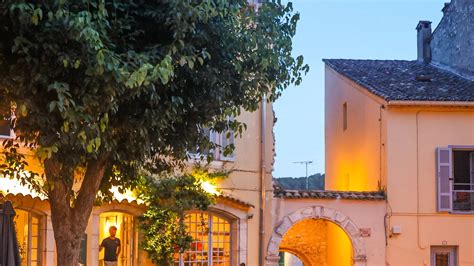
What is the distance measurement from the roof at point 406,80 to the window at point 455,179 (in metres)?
1.32

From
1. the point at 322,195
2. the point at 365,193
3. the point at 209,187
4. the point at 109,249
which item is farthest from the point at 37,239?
the point at 365,193

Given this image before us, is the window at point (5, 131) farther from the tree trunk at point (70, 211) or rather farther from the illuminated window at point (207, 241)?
the tree trunk at point (70, 211)

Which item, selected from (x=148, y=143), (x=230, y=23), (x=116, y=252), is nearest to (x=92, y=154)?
(x=148, y=143)

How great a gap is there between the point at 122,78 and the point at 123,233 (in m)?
9.67

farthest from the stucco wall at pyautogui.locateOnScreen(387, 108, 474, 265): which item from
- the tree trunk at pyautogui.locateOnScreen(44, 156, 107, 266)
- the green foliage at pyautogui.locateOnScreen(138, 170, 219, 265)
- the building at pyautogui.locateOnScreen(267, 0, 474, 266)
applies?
the tree trunk at pyautogui.locateOnScreen(44, 156, 107, 266)

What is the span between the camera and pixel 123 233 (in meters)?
17.9

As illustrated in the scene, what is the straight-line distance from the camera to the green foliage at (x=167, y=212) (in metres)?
16.5

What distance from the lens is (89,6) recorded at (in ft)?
29.3

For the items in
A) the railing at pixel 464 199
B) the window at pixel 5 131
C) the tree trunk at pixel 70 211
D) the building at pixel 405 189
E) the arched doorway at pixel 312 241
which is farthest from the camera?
the arched doorway at pixel 312 241

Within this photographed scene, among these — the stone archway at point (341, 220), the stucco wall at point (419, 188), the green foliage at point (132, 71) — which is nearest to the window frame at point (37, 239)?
the green foliage at point (132, 71)

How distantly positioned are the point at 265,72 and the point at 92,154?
2.38m

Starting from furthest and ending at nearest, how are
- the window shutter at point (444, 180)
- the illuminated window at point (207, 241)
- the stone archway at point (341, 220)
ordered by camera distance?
the window shutter at point (444, 180) < the stone archway at point (341, 220) < the illuminated window at point (207, 241)

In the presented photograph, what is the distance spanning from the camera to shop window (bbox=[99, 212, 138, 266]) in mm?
17375

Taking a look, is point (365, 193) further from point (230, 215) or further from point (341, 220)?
point (230, 215)
